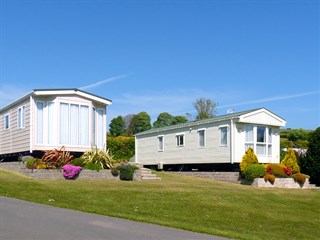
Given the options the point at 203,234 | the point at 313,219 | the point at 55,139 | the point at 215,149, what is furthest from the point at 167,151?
the point at 203,234

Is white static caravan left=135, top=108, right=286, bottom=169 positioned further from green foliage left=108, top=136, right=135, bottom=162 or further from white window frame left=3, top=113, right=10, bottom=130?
white window frame left=3, top=113, right=10, bottom=130

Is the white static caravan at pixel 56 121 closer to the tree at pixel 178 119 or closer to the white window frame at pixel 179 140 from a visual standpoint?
the white window frame at pixel 179 140

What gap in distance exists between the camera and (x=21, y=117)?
2555 centimetres

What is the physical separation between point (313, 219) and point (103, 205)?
8.27m

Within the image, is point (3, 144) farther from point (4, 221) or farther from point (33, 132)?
point (4, 221)

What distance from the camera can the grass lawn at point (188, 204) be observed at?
44.6 feet

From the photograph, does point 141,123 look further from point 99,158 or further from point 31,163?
point 31,163

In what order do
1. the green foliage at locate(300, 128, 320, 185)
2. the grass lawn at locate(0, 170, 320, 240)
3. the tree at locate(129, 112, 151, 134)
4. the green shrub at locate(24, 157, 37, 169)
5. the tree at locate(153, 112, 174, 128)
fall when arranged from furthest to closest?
1. the tree at locate(153, 112, 174, 128)
2. the tree at locate(129, 112, 151, 134)
3. the green foliage at locate(300, 128, 320, 185)
4. the green shrub at locate(24, 157, 37, 169)
5. the grass lawn at locate(0, 170, 320, 240)

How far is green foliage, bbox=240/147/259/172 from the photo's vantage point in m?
26.2

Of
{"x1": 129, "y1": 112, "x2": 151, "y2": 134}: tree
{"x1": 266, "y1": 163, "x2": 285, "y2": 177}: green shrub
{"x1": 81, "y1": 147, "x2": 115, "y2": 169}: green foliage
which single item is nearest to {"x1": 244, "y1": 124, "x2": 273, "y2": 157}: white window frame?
{"x1": 266, "y1": 163, "x2": 285, "y2": 177}: green shrub

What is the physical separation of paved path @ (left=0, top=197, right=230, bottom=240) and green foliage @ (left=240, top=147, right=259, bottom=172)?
50.3 feet

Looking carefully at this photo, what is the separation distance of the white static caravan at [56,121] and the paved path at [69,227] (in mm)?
11843

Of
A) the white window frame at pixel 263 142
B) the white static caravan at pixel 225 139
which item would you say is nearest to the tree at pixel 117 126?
the white static caravan at pixel 225 139

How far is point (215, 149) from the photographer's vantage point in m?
28.8
